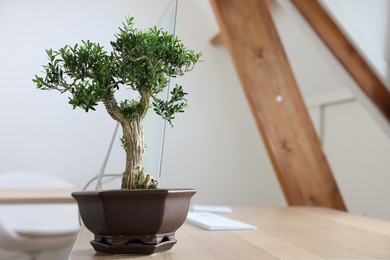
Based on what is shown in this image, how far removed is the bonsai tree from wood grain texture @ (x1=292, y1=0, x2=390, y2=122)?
135 centimetres

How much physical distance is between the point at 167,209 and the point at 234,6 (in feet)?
5.75

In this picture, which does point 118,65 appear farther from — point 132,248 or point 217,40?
point 217,40

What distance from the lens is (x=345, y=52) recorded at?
204 centimetres

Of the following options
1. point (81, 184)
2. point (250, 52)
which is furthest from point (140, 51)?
point (81, 184)

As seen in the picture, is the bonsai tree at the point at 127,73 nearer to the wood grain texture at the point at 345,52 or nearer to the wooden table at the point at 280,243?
the wooden table at the point at 280,243

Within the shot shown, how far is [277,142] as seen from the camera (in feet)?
7.95

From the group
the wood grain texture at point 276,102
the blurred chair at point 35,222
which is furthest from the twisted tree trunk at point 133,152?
the blurred chair at point 35,222

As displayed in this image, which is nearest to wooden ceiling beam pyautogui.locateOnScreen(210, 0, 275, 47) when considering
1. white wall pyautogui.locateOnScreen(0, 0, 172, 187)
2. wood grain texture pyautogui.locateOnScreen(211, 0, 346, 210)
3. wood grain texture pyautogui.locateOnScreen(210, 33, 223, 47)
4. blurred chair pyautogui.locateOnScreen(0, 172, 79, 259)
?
wood grain texture pyautogui.locateOnScreen(210, 33, 223, 47)

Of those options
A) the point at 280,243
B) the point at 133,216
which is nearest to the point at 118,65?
the point at 133,216

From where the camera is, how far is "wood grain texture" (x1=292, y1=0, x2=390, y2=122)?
6.63 feet

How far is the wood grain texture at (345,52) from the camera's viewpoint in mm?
2020

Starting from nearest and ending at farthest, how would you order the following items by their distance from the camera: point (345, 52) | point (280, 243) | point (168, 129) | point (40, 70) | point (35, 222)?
point (280, 243), point (40, 70), point (345, 52), point (35, 222), point (168, 129)

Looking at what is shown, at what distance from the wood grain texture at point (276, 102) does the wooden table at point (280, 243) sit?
86 cm

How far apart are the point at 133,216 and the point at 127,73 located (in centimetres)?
25
